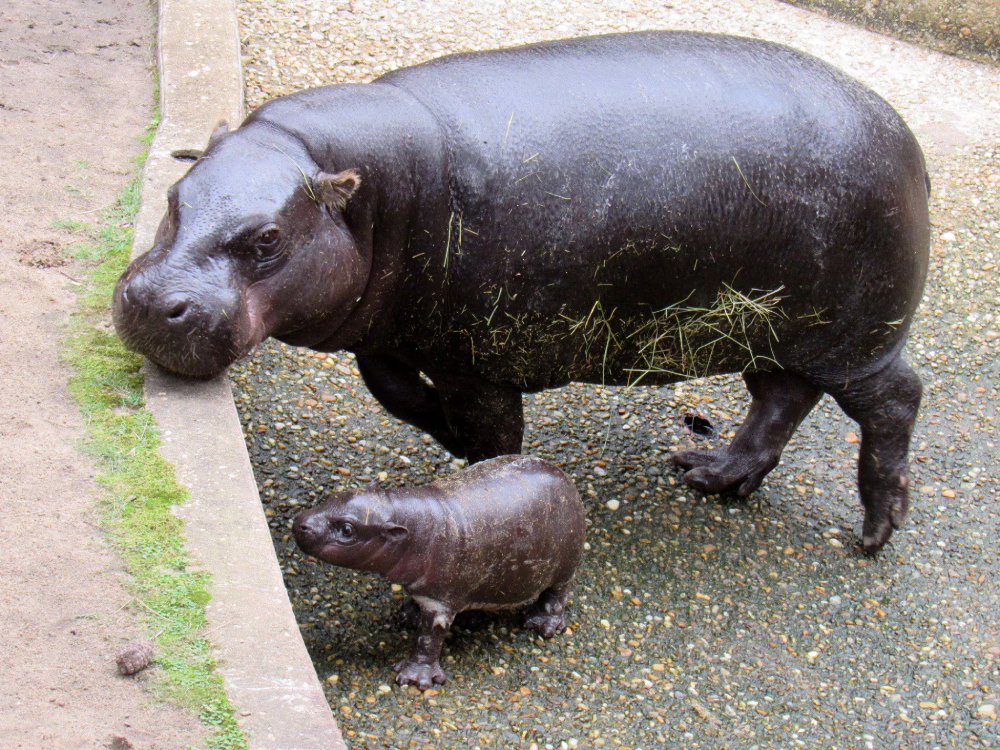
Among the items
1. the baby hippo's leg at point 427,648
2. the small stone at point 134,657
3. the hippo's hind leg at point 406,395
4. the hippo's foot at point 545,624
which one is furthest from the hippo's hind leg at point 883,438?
the small stone at point 134,657

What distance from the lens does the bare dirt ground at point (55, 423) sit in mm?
2588

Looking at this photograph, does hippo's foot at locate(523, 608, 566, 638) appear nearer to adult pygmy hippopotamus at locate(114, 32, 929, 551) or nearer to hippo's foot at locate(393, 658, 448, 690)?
hippo's foot at locate(393, 658, 448, 690)

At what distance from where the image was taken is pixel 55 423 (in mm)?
3496

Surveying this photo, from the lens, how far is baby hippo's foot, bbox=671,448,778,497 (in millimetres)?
4887

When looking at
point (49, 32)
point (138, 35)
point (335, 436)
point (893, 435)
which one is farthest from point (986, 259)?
point (49, 32)

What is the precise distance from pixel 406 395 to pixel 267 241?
1.21 metres

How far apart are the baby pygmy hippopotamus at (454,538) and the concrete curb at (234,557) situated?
0.36 m

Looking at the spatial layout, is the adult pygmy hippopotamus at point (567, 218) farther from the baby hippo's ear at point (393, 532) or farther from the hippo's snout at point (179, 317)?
the baby hippo's ear at point (393, 532)

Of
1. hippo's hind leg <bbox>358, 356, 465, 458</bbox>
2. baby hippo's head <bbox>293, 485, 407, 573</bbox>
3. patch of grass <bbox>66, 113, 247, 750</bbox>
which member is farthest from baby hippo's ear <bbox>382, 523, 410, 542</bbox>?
hippo's hind leg <bbox>358, 356, 465, 458</bbox>

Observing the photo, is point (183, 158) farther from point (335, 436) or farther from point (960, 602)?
point (960, 602)

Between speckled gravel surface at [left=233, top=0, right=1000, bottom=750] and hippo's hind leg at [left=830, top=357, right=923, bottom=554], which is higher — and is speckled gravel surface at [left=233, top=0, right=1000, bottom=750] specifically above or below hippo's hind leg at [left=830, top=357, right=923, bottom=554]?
below

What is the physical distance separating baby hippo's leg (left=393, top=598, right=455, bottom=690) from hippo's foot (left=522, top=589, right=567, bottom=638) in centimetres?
44

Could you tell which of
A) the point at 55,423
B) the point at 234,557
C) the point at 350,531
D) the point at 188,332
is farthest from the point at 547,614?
the point at 55,423

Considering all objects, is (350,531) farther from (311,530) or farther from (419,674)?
(419,674)
